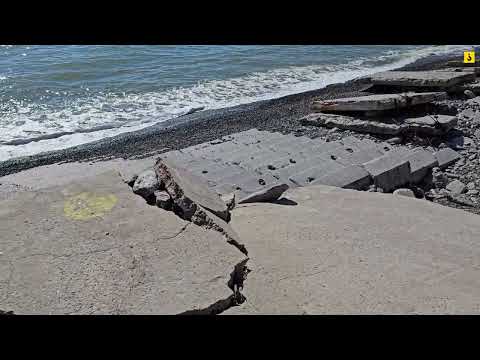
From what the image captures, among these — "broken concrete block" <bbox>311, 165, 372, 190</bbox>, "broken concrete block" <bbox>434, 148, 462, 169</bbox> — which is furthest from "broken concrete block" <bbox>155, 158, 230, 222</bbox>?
"broken concrete block" <bbox>434, 148, 462, 169</bbox>

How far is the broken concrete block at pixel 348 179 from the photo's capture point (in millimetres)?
5856

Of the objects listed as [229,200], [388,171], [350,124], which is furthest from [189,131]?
[229,200]

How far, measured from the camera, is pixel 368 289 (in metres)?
3.05

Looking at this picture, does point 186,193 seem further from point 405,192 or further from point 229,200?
point 405,192

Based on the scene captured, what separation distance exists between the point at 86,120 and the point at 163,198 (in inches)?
279

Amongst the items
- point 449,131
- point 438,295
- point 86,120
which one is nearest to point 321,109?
point 449,131

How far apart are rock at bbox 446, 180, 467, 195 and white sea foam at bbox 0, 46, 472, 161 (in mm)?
6513

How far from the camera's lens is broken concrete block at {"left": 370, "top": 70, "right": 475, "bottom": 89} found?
9.39 meters

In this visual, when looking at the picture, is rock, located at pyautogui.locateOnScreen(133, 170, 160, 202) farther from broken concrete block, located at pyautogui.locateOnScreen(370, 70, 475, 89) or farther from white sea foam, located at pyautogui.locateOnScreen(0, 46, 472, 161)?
A: broken concrete block, located at pyautogui.locateOnScreen(370, 70, 475, 89)

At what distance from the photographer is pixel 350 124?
830 cm

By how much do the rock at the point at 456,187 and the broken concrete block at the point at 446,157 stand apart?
55cm

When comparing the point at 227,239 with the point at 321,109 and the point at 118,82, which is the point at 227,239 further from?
the point at 118,82

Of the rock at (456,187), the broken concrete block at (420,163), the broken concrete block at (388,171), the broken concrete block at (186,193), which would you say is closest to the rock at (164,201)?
A: the broken concrete block at (186,193)

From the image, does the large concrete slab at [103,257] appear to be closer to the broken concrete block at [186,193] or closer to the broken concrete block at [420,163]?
the broken concrete block at [186,193]
